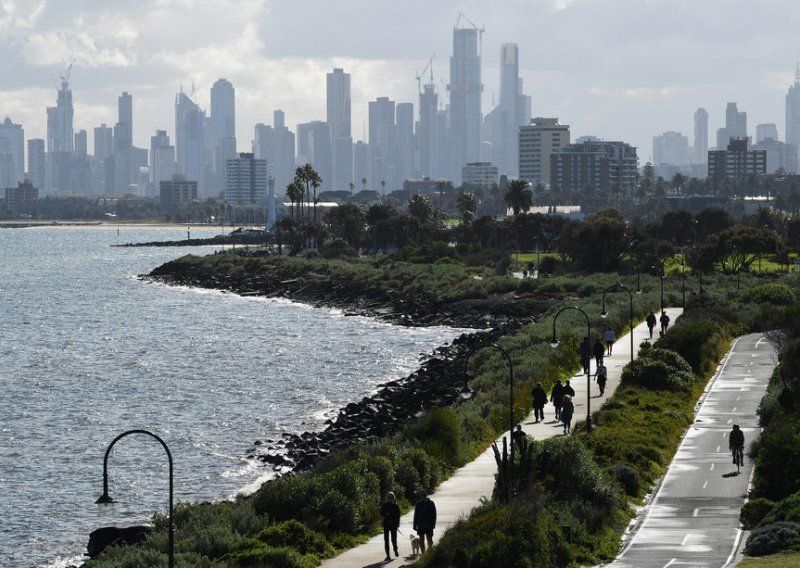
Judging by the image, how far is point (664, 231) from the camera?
172 m

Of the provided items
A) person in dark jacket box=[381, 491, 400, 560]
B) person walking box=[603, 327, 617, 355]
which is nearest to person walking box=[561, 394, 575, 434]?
person in dark jacket box=[381, 491, 400, 560]

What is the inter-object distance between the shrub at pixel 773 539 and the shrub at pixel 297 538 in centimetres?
977

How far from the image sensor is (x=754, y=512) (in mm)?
36438

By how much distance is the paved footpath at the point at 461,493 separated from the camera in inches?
1296

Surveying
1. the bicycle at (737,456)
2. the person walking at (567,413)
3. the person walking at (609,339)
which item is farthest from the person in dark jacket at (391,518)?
the person walking at (609,339)

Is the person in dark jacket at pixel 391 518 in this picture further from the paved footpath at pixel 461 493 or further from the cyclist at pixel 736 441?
the cyclist at pixel 736 441

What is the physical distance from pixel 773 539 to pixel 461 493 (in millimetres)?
10339

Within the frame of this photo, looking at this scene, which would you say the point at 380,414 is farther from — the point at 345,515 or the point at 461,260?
the point at 461,260

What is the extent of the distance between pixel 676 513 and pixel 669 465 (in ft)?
23.0

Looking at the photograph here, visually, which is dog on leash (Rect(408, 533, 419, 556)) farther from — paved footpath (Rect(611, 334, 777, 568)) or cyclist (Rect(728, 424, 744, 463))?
cyclist (Rect(728, 424, 744, 463))

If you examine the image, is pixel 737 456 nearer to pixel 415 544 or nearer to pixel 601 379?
pixel 415 544

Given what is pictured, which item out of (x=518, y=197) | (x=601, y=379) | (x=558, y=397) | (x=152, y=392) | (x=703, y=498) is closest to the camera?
(x=703, y=498)

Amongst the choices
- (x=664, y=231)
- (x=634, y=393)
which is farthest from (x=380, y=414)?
(x=664, y=231)

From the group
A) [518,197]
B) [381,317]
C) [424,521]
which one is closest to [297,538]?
[424,521]
